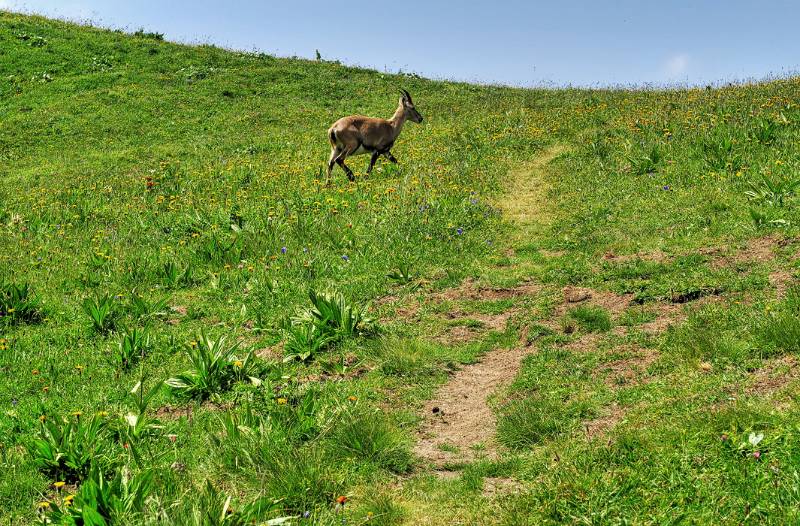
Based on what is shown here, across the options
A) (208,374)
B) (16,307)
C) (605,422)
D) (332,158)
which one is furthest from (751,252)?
(332,158)

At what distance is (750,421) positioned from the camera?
4801 mm

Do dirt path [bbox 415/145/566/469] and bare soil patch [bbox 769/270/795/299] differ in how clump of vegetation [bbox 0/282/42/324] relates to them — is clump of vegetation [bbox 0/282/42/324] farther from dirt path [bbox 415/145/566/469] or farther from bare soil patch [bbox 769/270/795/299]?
bare soil patch [bbox 769/270/795/299]

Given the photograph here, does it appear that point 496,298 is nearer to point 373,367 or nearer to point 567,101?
point 373,367

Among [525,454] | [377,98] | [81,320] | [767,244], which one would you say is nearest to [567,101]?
[377,98]

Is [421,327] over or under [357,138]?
under

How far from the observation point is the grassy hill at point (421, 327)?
4887 mm

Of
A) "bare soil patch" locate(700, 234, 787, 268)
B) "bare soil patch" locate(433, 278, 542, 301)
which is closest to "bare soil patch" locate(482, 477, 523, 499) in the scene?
"bare soil patch" locate(433, 278, 542, 301)

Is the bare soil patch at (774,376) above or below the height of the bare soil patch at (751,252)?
below

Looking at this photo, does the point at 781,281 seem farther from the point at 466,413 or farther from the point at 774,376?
the point at 466,413

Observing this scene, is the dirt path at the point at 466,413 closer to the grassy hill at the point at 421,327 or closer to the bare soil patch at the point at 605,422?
the grassy hill at the point at 421,327

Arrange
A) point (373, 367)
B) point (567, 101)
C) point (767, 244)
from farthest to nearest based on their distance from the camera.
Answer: point (567, 101) < point (767, 244) < point (373, 367)

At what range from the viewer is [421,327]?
29.7ft

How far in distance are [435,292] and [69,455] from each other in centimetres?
579

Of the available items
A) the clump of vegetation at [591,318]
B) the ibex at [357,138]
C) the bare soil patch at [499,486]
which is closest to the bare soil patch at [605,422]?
the bare soil patch at [499,486]
